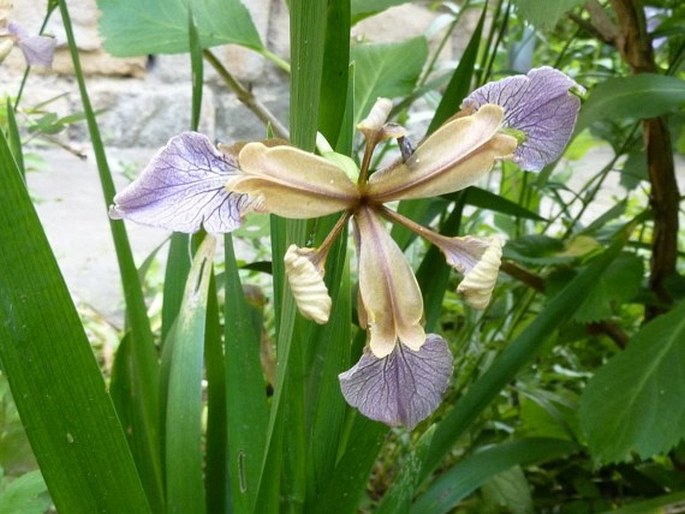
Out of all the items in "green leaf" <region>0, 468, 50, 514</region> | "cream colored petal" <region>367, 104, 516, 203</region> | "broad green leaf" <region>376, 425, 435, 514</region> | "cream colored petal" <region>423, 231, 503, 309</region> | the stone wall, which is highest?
"cream colored petal" <region>367, 104, 516, 203</region>

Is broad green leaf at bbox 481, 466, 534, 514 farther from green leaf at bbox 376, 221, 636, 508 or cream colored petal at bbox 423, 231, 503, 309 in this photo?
cream colored petal at bbox 423, 231, 503, 309

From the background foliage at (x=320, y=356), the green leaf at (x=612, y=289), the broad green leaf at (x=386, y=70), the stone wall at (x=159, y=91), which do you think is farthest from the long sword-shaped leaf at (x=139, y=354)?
the stone wall at (x=159, y=91)

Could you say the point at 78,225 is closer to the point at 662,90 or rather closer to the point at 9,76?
the point at 9,76

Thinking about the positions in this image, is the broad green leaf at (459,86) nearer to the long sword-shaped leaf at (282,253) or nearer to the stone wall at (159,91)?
the long sword-shaped leaf at (282,253)

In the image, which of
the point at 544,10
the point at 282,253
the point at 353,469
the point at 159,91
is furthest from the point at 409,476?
the point at 159,91

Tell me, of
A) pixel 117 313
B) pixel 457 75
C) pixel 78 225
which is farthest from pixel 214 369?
pixel 78 225

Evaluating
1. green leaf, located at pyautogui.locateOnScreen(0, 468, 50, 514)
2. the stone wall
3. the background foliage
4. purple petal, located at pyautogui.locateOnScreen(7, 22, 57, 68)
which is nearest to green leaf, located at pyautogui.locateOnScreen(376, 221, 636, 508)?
the background foliage
